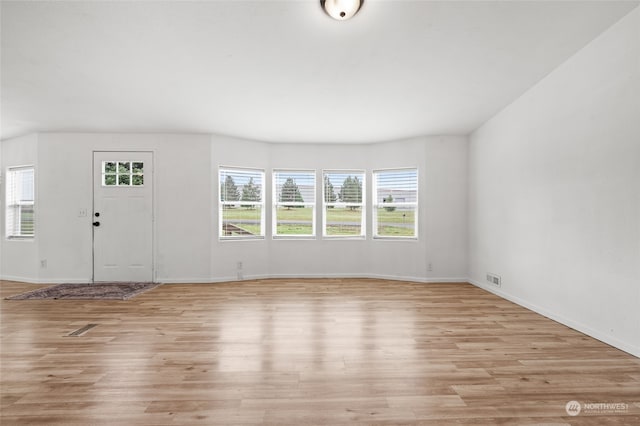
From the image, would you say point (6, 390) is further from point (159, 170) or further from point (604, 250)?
point (604, 250)

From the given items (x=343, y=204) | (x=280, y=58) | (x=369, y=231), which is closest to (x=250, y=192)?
(x=343, y=204)

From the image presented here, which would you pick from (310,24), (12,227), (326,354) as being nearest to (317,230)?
(326,354)

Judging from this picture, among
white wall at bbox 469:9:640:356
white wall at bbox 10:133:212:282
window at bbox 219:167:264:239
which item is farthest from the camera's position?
window at bbox 219:167:264:239

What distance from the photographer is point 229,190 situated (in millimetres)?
5496

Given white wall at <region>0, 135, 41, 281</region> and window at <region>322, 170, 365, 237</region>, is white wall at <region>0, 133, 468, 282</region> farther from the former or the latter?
window at <region>322, 170, 365, 237</region>

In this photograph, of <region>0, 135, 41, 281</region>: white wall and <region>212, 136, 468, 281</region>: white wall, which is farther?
<region>212, 136, 468, 281</region>: white wall

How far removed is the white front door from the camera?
515 centimetres

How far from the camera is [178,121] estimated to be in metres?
4.55

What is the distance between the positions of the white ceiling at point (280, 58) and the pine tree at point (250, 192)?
4.92 feet

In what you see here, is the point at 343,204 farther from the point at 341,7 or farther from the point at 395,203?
the point at 341,7

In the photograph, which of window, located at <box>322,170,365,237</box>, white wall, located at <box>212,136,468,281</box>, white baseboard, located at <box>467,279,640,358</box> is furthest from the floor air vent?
white baseboard, located at <box>467,279,640,358</box>

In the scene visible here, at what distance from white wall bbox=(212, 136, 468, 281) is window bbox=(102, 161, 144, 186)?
135cm

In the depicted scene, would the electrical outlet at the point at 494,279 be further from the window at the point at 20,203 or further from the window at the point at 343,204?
the window at the point at 20,203

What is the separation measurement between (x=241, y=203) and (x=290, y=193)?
97 centimetres
